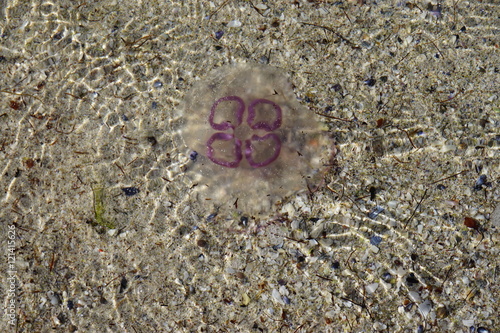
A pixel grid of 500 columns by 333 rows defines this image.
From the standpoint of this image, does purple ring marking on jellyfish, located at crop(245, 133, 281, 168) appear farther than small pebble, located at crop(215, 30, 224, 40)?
No

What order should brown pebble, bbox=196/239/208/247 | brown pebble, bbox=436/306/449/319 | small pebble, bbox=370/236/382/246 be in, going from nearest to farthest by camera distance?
brown pebble, bbox=436/306/449/319
small pebble, bbox=370/236/382/246
brown pebble, bbox=196/239/208/247

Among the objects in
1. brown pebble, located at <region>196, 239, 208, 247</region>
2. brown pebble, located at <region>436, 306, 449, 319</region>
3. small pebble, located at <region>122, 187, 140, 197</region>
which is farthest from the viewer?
small pebble, located at <region>122, 187, 140, 197</region>

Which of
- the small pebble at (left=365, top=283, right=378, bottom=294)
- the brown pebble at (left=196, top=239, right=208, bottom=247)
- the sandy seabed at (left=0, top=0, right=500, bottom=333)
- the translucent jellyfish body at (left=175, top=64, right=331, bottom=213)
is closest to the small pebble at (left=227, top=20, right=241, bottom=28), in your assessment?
the sandy seabed at (left=0, top=0, right=500, bottom=333)

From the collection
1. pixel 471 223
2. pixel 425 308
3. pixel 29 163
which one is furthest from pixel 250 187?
pixel 29 163

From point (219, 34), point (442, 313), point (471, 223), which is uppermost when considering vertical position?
point (219, 34)

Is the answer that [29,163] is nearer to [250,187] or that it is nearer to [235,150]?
[235,150]

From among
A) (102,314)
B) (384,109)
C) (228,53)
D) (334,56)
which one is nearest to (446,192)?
(384,109)

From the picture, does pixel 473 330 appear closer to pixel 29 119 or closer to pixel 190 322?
pixel 190 322

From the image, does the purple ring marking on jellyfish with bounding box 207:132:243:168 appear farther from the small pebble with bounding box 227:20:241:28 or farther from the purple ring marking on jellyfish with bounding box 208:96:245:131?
the small pebble with bounding box 227:20:241:28

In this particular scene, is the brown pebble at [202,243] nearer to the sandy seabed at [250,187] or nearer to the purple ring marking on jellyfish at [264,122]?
the sandy seabed at [250,187]
